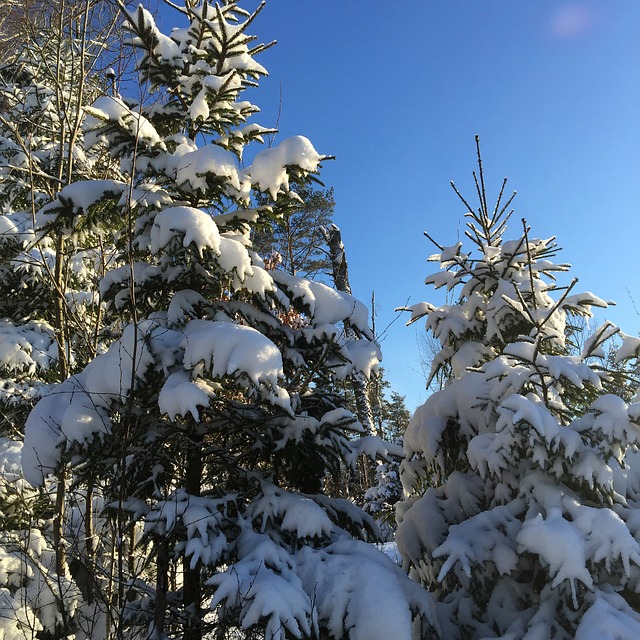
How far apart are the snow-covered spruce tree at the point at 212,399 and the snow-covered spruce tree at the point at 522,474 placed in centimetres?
50

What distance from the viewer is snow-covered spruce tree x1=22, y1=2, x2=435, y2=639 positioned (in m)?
2.98

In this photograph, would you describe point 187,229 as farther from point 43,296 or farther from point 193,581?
point 43,296

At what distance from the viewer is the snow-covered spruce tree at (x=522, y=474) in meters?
2.75

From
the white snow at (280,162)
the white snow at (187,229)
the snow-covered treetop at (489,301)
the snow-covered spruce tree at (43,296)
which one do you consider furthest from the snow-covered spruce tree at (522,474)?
the snow-covered spruce tree at (43,296)

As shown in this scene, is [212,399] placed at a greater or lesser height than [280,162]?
lesser

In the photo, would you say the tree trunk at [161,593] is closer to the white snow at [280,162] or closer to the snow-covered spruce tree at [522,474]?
the snow-covered spruce tree at [522,474]

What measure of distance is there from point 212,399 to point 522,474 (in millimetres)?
2372

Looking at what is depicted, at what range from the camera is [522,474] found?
3447mm

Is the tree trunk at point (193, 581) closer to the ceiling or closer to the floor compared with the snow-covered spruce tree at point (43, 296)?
closer to the floor

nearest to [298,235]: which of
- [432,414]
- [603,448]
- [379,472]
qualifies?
[379,472]

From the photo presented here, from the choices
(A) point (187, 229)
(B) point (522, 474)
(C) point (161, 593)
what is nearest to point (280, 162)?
(A) point (187, 229)

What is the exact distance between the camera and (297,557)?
3.32 meters

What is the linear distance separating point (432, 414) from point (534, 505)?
118cm

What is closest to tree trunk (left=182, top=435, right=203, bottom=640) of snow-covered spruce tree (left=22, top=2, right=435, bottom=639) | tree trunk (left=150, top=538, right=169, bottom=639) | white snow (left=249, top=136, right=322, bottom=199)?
snow-covered spruce tree (left=22, top=2, right=435, bottom=639)
